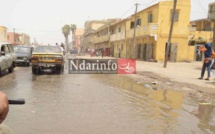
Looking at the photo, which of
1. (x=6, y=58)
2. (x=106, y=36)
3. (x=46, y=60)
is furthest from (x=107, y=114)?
(x=106, y=36)

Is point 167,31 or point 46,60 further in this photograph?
point 167,31

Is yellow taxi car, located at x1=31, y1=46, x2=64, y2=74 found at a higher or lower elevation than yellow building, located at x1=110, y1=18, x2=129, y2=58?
lower

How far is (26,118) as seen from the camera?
5.26m

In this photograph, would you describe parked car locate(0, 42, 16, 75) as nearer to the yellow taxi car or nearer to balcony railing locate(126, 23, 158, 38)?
the yellow taxi car

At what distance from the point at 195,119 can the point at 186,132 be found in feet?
3.49

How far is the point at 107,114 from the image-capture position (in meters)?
5.75

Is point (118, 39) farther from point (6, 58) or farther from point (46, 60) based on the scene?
point (6, 58)

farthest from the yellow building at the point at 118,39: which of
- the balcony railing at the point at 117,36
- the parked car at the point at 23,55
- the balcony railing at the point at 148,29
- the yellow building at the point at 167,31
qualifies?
the parked car at the point at 23,55

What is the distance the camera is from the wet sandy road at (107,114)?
4723 mm

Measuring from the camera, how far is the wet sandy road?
4.72 metres

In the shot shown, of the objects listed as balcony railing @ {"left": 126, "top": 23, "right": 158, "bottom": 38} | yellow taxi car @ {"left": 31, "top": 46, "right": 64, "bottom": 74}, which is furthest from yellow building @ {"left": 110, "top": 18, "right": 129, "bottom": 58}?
yellow taxi car @ {"left": 31, "top": 46, "right": 64, "bottom": 74}

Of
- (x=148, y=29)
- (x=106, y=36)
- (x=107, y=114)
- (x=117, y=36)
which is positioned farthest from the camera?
(x=106, y=36)

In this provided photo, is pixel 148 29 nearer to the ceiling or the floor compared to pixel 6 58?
nearer to the ceiling

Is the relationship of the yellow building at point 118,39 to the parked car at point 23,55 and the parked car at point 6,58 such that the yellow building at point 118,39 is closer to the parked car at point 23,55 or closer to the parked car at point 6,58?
the parked car at point 23,55
